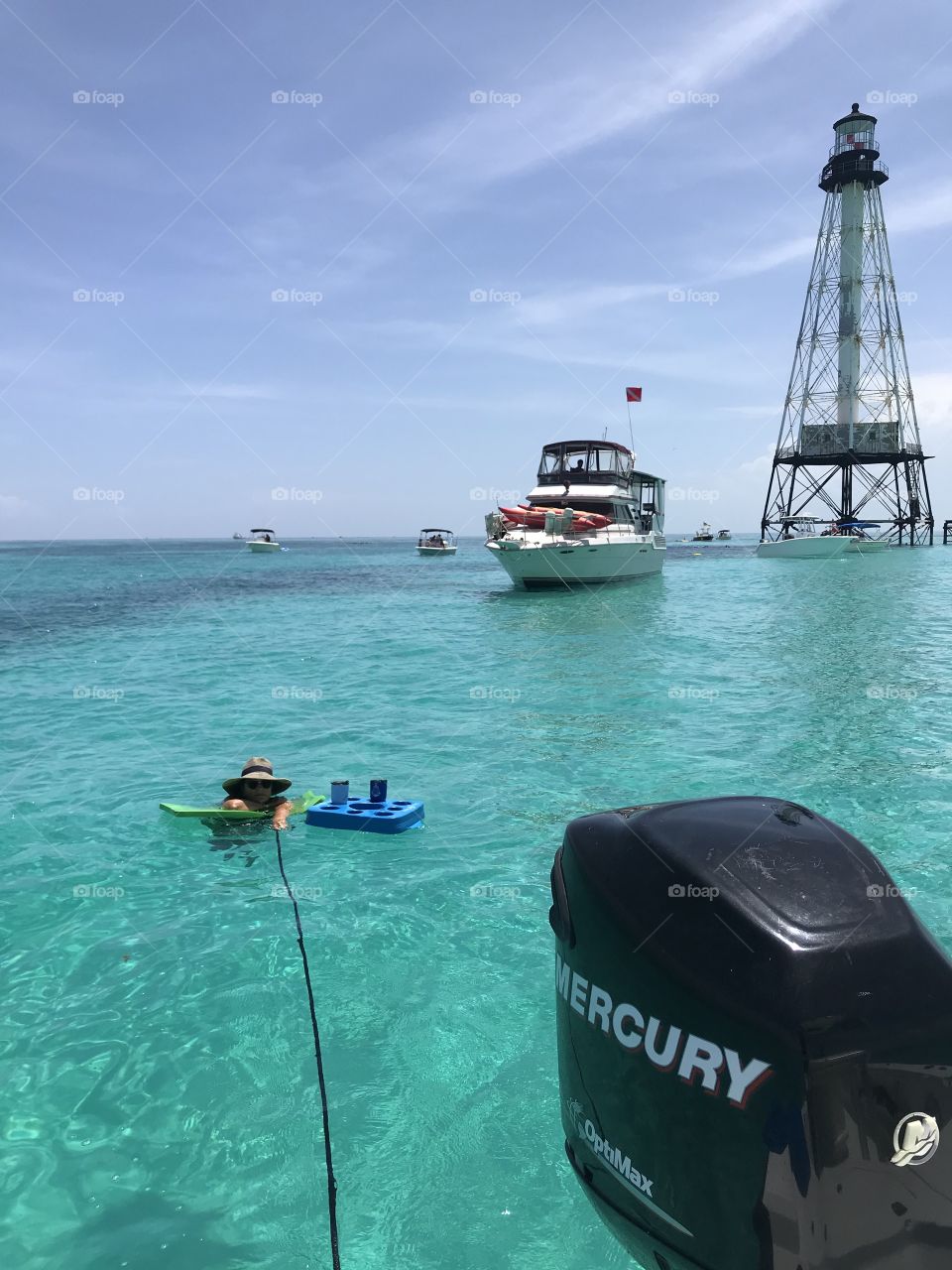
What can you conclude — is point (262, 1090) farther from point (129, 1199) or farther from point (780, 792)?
point (780, 792)

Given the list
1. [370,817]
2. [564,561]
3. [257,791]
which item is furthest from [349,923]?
[564,561]

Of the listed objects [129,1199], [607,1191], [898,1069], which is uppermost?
[898,1069]

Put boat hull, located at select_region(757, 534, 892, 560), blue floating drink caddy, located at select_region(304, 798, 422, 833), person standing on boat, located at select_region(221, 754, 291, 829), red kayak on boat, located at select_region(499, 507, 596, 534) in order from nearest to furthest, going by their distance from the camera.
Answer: blue floating drink caddy, located at select_region(304, 798, 422, 833) < person standing on boat, located at select_region(221, 754, 291, 829) < red kayak on boat, located at select_region(499, 507, 596, 534) < boat hull, located at select_region(757, 534, 892, 560)

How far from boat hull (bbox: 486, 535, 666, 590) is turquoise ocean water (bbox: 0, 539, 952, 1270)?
51.9 ft

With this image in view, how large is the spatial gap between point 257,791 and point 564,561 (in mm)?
27041

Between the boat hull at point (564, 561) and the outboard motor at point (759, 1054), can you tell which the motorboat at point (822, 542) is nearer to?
the boat hull at point (564, 561)

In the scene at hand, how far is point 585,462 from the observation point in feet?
137

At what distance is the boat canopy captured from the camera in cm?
4119

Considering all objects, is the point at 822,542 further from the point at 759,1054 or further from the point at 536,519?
the point at 759,1054

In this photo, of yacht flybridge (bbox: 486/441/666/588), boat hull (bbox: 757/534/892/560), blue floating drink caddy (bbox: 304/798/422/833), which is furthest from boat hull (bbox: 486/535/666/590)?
boat hull (bbox: 757/534/892/560)

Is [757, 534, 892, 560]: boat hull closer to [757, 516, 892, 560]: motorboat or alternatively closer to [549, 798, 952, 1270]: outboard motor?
[757, 516, 892, 560]: motorboat

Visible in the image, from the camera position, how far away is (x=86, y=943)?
5.84m

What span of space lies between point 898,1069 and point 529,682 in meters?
14.1

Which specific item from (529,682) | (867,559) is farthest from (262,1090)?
(867,559)
